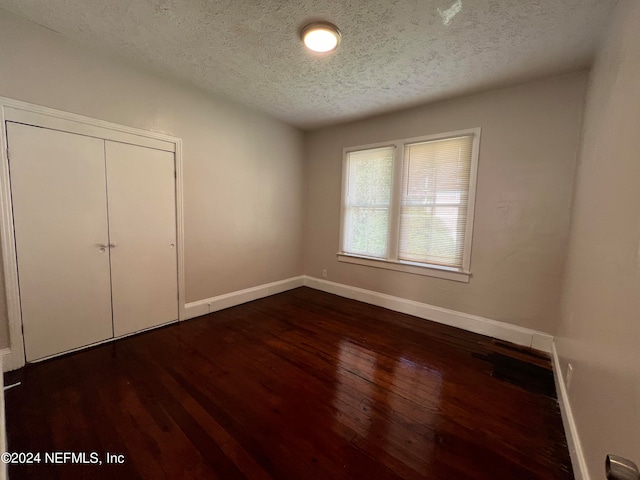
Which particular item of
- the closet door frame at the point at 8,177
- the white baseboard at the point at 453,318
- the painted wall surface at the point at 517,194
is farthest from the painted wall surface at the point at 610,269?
the closet door frame at the point at 8,177

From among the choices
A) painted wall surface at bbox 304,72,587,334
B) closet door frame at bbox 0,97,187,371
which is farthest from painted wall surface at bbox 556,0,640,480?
closet door frame at bbox 0,97,187,371

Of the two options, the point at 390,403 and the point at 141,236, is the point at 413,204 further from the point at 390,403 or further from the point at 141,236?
the point at 141,236

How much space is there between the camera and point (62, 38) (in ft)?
6.93

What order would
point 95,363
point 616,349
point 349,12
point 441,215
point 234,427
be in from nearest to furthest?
point 616,349 < point 234,427 < point 349,12 < point 95,363 < point 441,215

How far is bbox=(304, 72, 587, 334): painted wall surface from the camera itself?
2475mm

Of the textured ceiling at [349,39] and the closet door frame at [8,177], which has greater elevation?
the textured ceiling at [349,39]

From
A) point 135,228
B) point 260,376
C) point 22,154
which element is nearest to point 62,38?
point 22,154

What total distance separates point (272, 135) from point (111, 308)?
2.99 metres

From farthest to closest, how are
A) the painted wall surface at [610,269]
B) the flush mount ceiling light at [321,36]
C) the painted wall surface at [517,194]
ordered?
the painted wall surface at [517,194] < the flush mount ceiling light at [321,36] < the painted wall surface at [610,269]

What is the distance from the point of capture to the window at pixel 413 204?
3031 millimetres

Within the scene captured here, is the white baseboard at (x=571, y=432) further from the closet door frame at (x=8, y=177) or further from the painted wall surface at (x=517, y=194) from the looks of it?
the closet door frame at (x=8, y=177)

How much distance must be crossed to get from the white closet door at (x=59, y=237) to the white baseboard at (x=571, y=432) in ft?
12.0

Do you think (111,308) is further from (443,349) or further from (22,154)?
(443,349)

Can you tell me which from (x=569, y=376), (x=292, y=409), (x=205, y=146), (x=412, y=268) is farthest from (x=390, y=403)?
(x=205, y=146)
